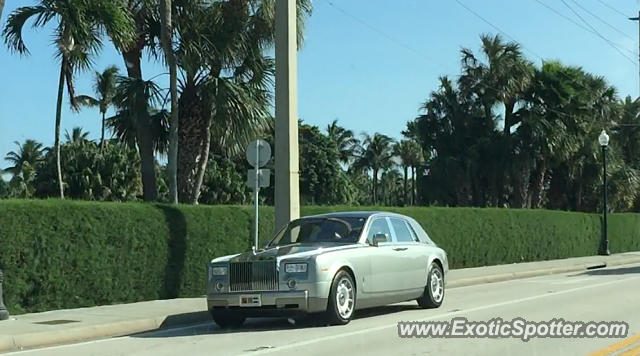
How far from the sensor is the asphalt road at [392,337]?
9.47 metres

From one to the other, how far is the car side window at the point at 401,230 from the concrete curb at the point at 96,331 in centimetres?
355

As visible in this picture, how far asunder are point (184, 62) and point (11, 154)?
66.2 meters

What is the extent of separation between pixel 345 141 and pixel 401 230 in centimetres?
7749

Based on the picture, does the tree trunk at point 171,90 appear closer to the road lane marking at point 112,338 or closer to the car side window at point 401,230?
the road lane marking at point 112,338

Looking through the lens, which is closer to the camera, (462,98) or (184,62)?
(184,62)

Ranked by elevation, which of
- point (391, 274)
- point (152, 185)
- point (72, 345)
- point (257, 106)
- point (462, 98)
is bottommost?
point (72, 345)

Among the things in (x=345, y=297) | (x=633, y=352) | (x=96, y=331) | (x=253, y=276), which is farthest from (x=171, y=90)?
(x=633, y=352)

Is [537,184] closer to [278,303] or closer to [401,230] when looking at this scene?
[401,230]

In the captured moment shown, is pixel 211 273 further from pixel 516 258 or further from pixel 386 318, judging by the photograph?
pixel 516 258

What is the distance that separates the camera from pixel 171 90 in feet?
64.3

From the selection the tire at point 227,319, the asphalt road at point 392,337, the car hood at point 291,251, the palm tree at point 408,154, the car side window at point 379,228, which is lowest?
the asphalt road at point 392,337

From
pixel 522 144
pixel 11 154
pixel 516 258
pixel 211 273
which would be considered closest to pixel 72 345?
pixel 211 273

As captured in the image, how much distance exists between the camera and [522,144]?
41.4 m

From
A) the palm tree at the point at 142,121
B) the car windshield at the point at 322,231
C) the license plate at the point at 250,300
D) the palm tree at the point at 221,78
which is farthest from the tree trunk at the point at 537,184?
the license plate at the point at 250,300
